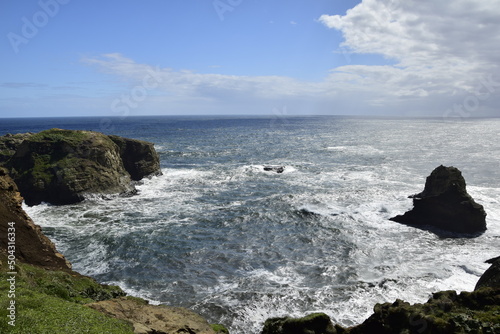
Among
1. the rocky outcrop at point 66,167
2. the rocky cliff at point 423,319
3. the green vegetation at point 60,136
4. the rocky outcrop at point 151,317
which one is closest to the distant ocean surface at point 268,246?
the rocky outcrop at point 66,167

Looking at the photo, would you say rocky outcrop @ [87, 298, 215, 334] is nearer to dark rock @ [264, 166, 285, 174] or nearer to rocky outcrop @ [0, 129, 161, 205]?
rocky outcrop @ [0, 129, 161, 205]

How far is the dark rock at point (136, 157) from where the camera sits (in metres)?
60.5

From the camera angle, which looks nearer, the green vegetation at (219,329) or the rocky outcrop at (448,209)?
the green vegetation at (219,329)

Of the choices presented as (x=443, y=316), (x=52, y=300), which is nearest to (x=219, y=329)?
(x=52, y=300)

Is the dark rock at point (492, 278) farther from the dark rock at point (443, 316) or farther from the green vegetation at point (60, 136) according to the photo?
the green vegetation at point (60, 136)

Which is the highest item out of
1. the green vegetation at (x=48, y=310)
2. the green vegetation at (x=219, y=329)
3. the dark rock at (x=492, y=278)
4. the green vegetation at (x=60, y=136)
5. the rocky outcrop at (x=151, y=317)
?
the green vegetation at (x=60, y=136)

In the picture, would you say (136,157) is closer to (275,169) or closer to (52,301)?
(275,169)

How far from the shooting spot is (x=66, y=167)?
47312 mm

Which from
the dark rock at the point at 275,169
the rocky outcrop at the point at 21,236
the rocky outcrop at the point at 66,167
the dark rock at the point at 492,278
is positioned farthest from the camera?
the dark rock at the point at 275,169

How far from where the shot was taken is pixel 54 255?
935 inches

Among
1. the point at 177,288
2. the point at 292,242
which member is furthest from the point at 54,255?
the point at 292,242

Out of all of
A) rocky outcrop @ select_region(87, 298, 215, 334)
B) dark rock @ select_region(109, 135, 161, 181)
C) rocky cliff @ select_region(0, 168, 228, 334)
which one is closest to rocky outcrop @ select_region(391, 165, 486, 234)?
Answer: rocky cliff @ select_region(0, 168, 228, 334)

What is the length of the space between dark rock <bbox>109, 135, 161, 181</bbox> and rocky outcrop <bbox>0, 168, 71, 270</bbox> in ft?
116

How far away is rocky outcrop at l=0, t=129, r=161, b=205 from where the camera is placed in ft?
149
